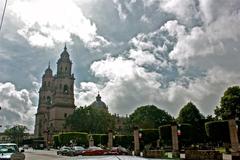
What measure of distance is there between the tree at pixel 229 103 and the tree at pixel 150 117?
31.9 m

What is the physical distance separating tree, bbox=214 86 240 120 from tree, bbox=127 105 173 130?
105ft

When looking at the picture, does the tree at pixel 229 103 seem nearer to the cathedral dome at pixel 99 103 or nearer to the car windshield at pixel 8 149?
the car windshield at pixel 8 149

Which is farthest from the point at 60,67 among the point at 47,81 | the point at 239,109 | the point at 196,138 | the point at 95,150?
the point at 95,150

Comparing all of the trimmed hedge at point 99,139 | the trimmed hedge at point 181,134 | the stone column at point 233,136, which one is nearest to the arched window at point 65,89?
the trimmed hedge at point 99,139

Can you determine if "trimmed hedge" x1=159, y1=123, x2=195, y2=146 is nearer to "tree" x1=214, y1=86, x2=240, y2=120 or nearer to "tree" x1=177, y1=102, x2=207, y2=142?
"tree" x1=214, y1=86, x2=240, y2=120

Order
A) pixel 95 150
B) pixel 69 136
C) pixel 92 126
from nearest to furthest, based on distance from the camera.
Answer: pixel 95 150, pixel 69 136, pixel 92 126

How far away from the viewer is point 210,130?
5356cm

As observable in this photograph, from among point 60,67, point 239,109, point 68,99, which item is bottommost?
point 239,109

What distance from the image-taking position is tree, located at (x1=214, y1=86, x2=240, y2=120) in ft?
211

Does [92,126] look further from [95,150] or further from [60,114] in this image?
[95,150]

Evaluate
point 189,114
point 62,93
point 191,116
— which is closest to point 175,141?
point 191,116

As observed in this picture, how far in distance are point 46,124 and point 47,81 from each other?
64.9 feet

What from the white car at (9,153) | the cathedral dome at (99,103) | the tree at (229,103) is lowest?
the white car at (9,153)

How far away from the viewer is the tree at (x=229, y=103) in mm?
64369
